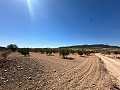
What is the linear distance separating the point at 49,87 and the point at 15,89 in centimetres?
279

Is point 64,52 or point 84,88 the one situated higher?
point 64,52

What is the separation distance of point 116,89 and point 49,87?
20.6 feet

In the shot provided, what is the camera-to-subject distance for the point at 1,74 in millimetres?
13703

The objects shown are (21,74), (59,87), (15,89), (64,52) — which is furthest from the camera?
(64,52)

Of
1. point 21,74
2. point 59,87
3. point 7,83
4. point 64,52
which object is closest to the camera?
point 7,83

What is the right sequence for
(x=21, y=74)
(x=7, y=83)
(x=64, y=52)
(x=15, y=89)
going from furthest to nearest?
(x=64, y=52), (x=21, y=74), (x=7, y=83), (x=15, y=89)

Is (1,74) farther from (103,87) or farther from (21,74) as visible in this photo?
(103,87)

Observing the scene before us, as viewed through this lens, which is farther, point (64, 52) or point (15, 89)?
point (64, 52)

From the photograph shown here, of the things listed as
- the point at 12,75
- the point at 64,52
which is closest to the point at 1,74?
the point at 12,75

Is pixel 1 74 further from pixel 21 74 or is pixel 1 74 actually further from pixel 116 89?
pixel 116 89

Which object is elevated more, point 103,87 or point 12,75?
point 12,75

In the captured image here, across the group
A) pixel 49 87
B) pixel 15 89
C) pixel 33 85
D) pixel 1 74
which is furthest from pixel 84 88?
pixel 1 74

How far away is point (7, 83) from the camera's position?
39.8ft

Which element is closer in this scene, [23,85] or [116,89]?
[23,85]
